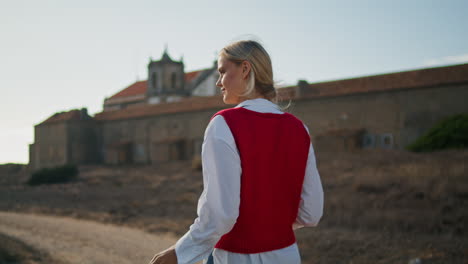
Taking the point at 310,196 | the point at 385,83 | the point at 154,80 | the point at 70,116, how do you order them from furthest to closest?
the point at 154,80 < the point at 70,116 < the point at 385,83 < the point at 310,196

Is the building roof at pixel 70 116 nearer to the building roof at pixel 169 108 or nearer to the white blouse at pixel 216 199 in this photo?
the building roof at pixel 169 108

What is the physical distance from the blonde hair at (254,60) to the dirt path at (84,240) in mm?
5543

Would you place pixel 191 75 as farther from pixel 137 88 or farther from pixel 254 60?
pixel 254 60

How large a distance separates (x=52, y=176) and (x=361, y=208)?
17860 mm

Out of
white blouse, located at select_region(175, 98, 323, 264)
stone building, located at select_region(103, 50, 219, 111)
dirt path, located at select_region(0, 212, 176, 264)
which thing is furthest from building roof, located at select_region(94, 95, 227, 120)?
white blouse, located at select_region(175, 98, 323, 264)

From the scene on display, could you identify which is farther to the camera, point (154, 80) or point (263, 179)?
point (154, 80)

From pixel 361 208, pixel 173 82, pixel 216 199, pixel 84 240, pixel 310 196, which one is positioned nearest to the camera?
pixel 216 199

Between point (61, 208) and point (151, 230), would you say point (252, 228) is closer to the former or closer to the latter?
point (151, 230)

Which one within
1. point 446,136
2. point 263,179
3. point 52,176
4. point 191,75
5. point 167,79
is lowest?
point 52,176

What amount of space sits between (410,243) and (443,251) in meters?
0.69

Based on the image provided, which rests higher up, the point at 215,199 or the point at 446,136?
the point at 215,199

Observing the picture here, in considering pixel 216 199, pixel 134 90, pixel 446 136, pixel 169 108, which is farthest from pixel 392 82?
pixel 134 90

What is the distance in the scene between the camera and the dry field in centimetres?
694

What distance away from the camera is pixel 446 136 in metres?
20.6
